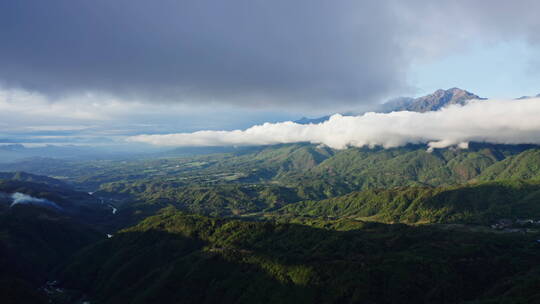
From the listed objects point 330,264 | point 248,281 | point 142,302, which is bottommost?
point 142,302

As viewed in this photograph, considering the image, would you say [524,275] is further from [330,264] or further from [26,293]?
[26,293]

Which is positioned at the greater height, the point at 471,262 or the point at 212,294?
the point at 471,262

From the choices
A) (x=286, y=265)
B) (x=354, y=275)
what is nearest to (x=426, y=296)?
(x=354, y=275)

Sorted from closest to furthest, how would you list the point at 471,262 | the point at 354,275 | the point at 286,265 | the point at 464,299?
the point at 464,299 < the point at 354,275 < the point at 471,262 < the point at 286,265

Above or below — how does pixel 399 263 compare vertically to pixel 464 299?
above

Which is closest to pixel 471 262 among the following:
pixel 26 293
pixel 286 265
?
pixel 286 265

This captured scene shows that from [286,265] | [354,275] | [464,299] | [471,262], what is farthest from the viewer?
[286,265]

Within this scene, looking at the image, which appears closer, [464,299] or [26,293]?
[464,299]

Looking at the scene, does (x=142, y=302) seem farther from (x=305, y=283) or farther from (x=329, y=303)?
(x=329, y=303)

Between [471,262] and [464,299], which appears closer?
[464,299]

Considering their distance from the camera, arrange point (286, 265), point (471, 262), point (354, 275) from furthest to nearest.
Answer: point (286, 265)
point (471, 262)
point (354, 275)
